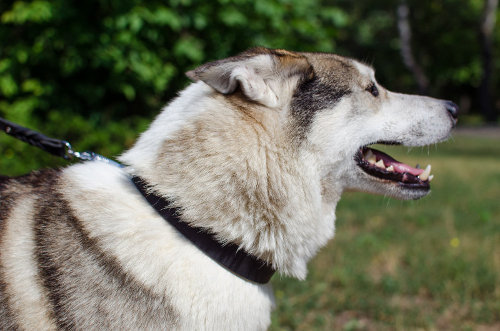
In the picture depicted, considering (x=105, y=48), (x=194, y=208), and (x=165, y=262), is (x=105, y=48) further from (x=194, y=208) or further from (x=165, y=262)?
(x=165, y=262)

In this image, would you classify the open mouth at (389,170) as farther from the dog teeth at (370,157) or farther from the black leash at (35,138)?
the black leash at (35,138)

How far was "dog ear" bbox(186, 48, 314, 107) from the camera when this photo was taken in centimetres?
197

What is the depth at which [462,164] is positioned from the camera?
12383 mm

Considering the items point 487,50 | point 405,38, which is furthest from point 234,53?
point 487,50

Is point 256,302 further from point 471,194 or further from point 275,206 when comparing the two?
point 471,194

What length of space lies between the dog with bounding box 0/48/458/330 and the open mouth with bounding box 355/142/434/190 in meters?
0.08

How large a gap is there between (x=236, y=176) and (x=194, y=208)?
0.23m

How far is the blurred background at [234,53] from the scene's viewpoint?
370 centimetres

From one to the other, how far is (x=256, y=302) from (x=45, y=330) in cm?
85

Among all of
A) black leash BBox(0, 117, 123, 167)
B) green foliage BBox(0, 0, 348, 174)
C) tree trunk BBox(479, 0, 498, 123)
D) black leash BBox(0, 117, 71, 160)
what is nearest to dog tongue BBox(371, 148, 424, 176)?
black leash BBox(0, 117, 123, 167)

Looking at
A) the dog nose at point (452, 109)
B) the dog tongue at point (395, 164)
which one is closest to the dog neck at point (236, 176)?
the dog tongue at point (395, 164)

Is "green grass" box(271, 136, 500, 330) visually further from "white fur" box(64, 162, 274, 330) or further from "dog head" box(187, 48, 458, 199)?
"white fur" box(64, 162, 274, 330)

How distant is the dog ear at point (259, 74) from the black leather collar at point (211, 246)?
56cm

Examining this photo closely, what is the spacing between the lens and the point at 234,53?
6484mm
